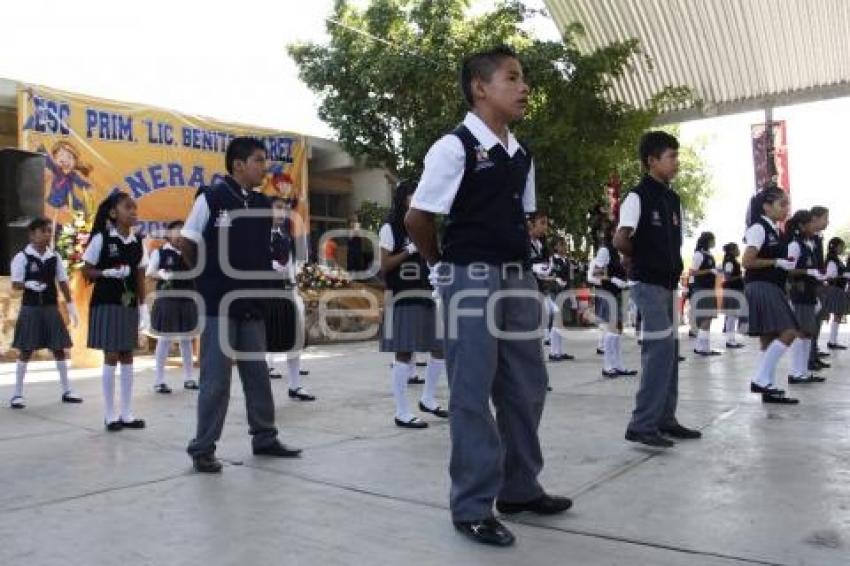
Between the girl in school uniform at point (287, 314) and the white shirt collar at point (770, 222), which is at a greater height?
the white shirt collar at point (770, 222)

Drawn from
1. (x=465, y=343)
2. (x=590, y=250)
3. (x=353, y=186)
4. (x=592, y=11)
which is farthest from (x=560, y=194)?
(x=465, y=343)

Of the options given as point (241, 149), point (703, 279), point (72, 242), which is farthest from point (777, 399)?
point (72, 242)

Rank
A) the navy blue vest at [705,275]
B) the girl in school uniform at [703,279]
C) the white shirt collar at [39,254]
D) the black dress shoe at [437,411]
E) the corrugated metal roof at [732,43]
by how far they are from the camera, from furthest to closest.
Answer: the corrugated metal roof at [732,43], the navy blue vest at [705,275], the girl in school uniform at [703,279], the white shirt collar at [39,254], the black dress shoe at [437,411]

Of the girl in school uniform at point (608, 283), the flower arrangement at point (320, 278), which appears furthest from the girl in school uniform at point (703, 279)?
the flower arrangement at point (320, 278)

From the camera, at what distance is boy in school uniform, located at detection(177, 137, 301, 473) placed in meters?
4.43

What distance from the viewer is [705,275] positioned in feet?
37.6

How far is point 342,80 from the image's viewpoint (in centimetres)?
1587

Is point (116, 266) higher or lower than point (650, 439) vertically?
higher

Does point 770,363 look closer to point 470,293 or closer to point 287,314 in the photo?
point 287,314

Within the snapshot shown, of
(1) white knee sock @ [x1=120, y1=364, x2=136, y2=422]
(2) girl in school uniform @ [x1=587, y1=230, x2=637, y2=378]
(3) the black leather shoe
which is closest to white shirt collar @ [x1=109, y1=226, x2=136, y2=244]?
(1) white knee sock @ [x1=120, y1=364, x2=136, y2=422]

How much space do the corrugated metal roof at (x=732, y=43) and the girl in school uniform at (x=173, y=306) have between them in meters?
11.1

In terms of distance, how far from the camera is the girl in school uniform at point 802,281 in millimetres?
7379

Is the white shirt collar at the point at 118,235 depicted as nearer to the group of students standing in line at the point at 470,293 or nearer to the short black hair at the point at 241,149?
the group of students standing in line at the point at 470,293

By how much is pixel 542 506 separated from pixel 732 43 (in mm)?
16219
